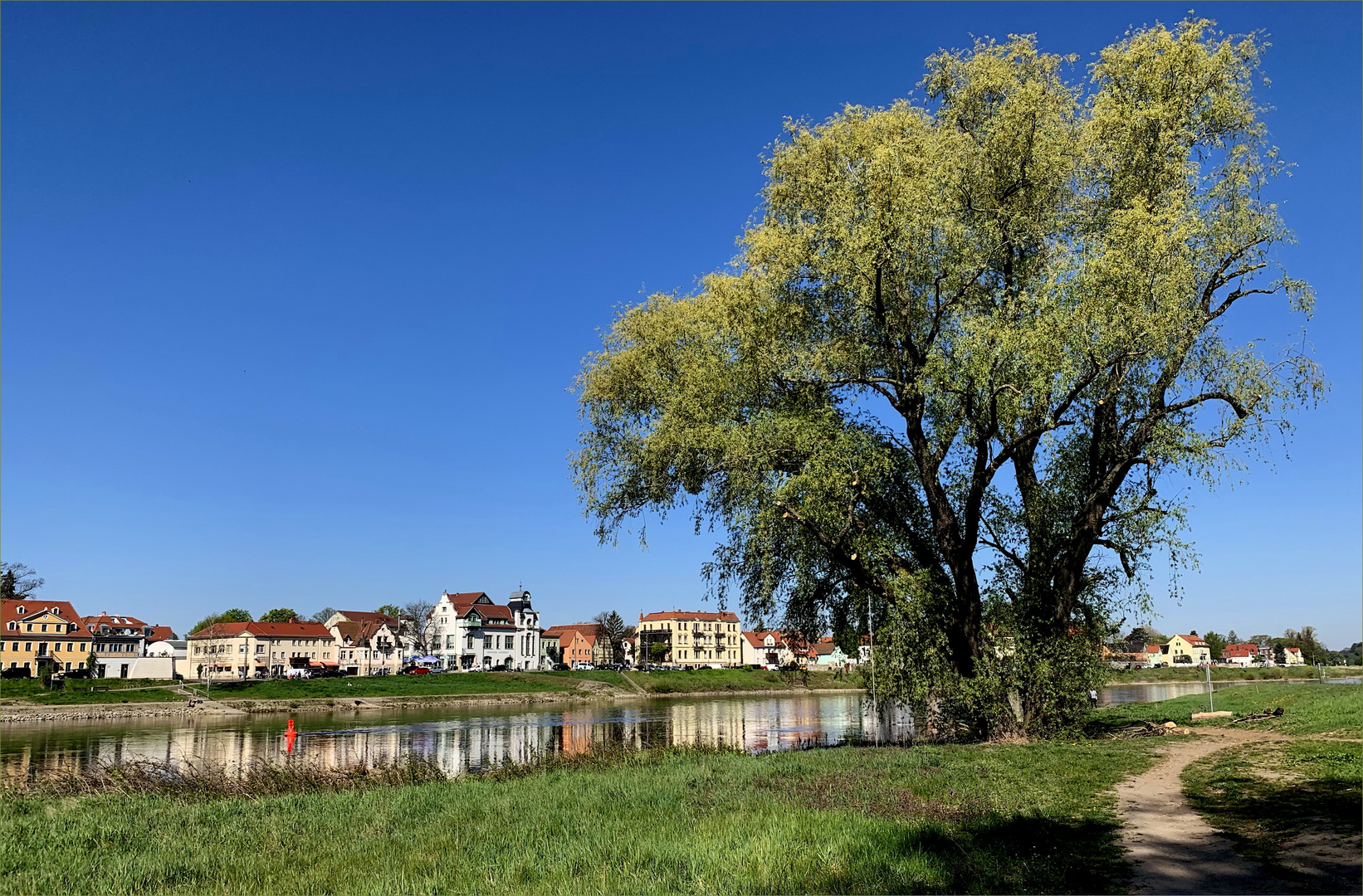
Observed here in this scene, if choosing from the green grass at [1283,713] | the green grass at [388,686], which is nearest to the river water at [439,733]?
the green grass at [1283,713]

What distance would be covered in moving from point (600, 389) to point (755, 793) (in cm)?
1704

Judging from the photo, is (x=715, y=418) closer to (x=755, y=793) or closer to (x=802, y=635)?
(x=802, y=635)

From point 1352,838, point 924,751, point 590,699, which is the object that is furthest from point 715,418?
point 590,699

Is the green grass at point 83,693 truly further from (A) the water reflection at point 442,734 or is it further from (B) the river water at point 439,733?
(A) the water reflection at point 442,734

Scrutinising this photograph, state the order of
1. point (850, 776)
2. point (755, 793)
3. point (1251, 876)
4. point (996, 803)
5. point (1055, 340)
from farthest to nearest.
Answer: point (1055, 340) < point (850, 776) < point (755, 793) < point (996, 803) < point (1251, 876)

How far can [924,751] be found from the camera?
2084cm

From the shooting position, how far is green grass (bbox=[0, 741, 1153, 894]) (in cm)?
983

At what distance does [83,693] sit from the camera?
2781 inches

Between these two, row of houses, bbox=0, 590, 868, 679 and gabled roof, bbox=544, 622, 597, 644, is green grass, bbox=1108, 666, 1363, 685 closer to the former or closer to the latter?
row of houses, bbox=0, 590, 868, 679

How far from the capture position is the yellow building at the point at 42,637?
9481 centimetres

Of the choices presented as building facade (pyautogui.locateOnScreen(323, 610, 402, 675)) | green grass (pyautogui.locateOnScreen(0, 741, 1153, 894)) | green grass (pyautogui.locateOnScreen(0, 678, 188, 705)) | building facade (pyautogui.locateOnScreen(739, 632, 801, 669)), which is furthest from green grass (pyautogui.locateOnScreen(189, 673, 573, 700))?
building facade (pyautogui.locateOnScreen(739, 632, 801, 669))

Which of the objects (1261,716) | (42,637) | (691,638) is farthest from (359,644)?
(1261,716)

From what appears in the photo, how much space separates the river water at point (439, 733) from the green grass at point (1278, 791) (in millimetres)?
9762

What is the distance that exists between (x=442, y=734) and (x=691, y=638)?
117089 mm
